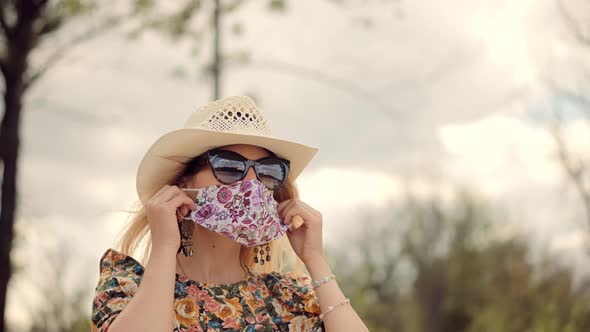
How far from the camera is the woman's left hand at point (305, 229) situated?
3627mm

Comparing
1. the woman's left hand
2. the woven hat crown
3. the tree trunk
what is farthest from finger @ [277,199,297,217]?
the tree trunk

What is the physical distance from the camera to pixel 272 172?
3.62 metres

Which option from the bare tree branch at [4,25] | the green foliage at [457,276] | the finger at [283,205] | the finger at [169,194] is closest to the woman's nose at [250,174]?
the finger at [283,205]

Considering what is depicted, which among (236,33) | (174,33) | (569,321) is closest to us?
(236,33)

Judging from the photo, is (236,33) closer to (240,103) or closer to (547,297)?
(240,103)

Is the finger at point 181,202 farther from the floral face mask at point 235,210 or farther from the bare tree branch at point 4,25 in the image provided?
the bare tree branch at point 4,25

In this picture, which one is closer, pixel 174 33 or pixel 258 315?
pixel 258 315

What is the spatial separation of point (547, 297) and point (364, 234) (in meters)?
6.03

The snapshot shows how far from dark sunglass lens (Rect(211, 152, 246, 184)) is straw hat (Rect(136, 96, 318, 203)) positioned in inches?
3.1

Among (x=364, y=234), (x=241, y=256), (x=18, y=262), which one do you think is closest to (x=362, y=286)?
(x=364, y=234)

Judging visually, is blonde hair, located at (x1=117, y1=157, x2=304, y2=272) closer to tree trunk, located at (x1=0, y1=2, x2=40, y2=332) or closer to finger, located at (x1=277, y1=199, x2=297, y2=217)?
finger, located at (x1=277, y1=199, x2=297, y2=217)

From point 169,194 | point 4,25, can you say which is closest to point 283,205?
point 169,194

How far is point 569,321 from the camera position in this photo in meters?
23.0

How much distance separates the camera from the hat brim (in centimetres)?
354
